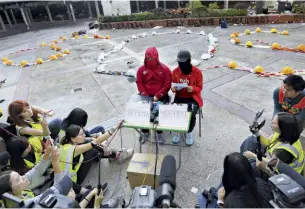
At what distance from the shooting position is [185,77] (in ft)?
13.7

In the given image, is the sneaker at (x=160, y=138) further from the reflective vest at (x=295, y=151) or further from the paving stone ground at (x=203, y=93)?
the reflective vest at (x=295, y=151)

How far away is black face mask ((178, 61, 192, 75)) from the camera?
3964 millimetres

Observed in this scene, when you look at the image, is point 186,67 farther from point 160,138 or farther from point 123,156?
point 123,156

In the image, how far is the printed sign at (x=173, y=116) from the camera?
129 inches

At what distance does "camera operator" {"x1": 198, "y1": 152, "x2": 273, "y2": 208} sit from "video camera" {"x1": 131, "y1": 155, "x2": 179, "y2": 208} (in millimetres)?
658

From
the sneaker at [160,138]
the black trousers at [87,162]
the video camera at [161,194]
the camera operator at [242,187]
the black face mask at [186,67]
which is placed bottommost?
the sneaker at [160,138]

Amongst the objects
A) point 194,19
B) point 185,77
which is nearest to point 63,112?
point 185,77

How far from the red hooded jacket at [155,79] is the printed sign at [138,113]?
0.87m

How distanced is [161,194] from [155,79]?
2.98m

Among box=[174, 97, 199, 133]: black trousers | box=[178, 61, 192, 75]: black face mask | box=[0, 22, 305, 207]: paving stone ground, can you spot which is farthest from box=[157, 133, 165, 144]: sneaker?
box=[178, 61, 192, 75]: black face mask

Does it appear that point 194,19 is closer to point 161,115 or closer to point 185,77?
point 185,77

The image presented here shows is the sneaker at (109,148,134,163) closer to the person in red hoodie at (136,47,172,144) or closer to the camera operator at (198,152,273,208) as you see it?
the person in red hoodie at (136,47,172,144)

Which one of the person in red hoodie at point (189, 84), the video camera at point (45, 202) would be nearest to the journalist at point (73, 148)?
the video camera at point (45, 202)

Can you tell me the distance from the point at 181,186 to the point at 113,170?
1.19 m
